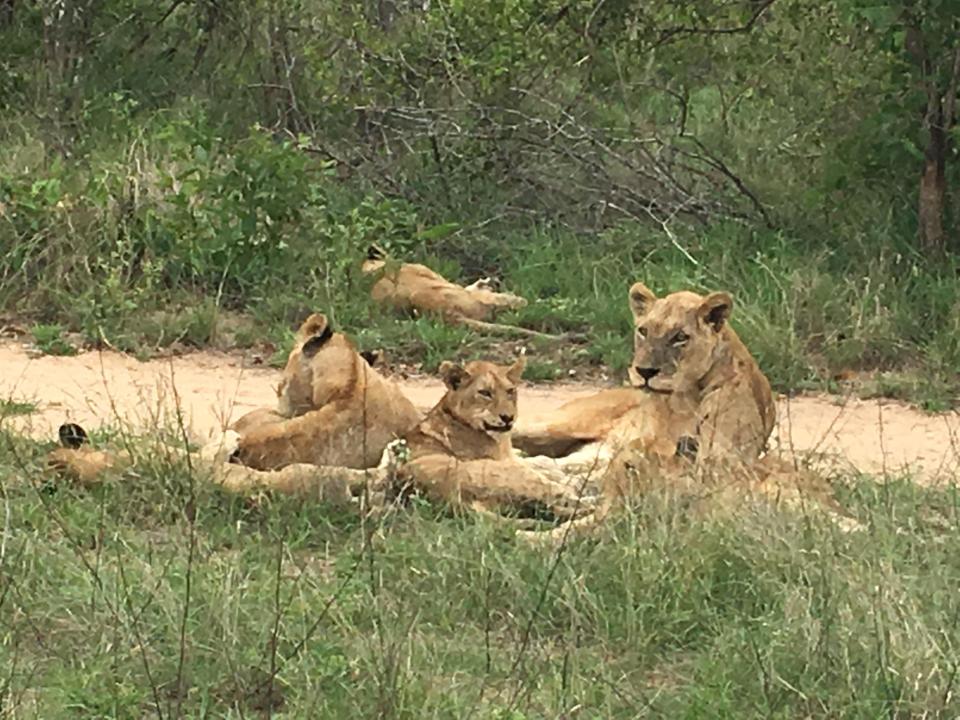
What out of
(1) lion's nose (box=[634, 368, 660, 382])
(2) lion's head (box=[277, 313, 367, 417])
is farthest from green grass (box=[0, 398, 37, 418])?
(1) lion's nose (box=[634, 368, 660, 382])

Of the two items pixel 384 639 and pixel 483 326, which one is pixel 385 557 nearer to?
pixel 384 639

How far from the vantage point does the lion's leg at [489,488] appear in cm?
570

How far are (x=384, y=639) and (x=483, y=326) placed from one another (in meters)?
4.94

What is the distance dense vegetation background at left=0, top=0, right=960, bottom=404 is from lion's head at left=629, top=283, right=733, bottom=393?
85.9 inches

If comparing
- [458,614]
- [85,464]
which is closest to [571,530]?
[458,614]

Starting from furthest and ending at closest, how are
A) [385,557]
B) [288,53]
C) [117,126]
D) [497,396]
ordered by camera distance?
[288,53], [117,126], [497,396], [385,557]

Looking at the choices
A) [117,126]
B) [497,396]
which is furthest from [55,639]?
[117,126]

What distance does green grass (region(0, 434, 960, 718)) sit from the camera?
4.09 m

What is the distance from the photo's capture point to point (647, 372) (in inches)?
243

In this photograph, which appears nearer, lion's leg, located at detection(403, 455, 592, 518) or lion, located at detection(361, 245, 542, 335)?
lion's leg, located at detection(403, 455, 592, 518)

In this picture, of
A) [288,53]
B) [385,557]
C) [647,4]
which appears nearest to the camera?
[385,557]

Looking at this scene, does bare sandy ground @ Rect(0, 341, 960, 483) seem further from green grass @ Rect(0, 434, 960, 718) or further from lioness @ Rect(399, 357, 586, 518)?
green grass @ Rect(0, 434, 960, 718)

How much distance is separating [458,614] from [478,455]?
143 centimetres

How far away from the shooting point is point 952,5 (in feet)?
29.6
